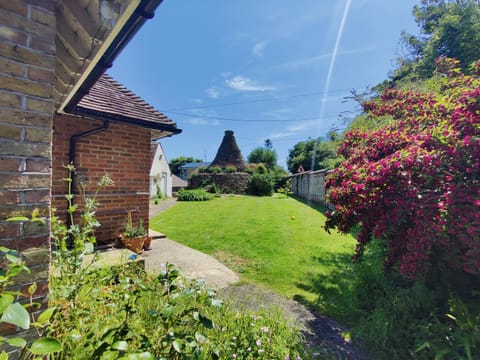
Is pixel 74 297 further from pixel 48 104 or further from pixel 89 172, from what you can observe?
pixel 89 172

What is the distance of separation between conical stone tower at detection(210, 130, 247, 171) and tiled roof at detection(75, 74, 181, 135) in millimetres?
27068

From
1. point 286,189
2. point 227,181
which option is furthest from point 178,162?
point 286,189

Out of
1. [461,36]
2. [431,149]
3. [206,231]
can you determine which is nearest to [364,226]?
[431,149]

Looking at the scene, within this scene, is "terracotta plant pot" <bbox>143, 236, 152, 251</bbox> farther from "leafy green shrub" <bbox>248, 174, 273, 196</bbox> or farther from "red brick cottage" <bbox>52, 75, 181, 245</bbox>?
"leafy green shrub" <bbox>248, 174, 273, 196</bbox>

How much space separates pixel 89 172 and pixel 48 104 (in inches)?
147

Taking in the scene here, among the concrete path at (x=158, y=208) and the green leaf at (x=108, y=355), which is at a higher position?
the green leaf at (x=108, y=355)

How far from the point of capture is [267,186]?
25.9m

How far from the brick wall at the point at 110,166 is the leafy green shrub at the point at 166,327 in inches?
103

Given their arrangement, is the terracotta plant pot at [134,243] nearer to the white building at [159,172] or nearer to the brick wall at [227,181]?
the white building at [159,172]

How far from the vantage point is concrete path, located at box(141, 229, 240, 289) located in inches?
161

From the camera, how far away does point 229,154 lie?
3475 cm

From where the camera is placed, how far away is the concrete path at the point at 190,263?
409cm

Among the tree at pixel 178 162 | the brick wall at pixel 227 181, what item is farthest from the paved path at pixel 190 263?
the tree at pixel 178 162

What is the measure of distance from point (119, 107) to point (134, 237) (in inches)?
118
